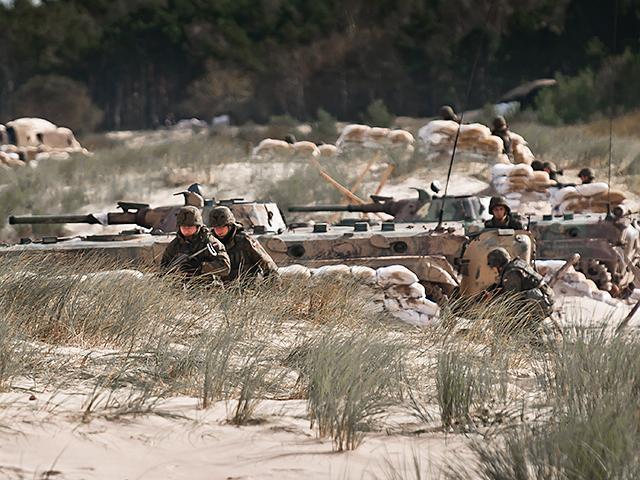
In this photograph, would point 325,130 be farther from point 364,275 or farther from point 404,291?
point 404,291

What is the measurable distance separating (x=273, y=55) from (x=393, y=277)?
3839 centimetres

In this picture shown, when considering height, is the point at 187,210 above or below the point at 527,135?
above

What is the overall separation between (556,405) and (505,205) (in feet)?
23.4

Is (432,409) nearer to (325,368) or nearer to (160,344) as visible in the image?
(325,368)

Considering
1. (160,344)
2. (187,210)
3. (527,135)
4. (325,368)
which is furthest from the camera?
(527,135)

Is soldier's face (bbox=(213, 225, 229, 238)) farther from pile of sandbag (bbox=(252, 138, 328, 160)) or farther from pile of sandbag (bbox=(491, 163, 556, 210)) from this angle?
pile of sandbag (bbox=(252, 138, 328, 160))

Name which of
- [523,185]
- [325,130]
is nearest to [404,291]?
[523,185]

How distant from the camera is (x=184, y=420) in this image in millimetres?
6125

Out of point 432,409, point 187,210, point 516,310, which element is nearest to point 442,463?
point 432,409

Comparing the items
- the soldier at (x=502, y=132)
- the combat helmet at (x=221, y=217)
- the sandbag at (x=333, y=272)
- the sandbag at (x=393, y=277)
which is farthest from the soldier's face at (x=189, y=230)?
the soldier at (x=502, y=132)

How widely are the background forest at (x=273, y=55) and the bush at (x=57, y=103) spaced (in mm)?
46

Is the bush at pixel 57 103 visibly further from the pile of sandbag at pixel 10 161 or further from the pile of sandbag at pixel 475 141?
the pile of sandbag at pixel 475 141

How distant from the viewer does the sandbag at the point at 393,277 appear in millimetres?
11320

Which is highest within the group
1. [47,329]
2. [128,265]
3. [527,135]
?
[47,329]
